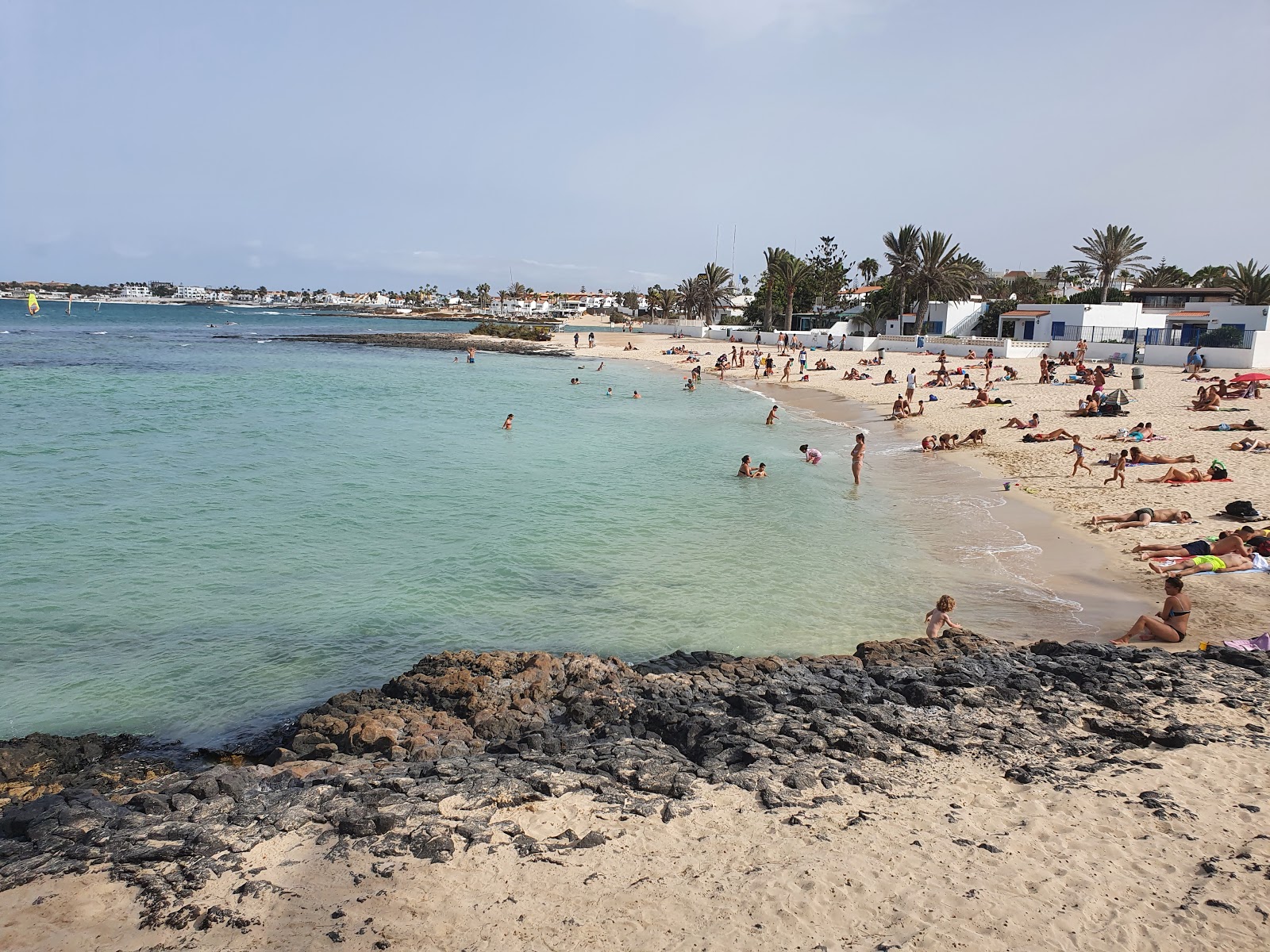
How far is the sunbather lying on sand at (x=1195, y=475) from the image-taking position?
17.2 m

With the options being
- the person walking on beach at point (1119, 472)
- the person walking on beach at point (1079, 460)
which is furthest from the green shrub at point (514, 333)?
the person walking on beach at point (1119, 472)

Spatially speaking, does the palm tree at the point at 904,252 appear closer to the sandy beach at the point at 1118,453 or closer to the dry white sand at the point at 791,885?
the sandy beach at the point at 1118,453

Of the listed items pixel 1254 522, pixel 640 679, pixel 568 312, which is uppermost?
pixel 568 312

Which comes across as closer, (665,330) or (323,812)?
(323,812)

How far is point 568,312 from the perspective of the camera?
513ft

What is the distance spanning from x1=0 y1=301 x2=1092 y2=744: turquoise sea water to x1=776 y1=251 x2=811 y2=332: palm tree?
122ft

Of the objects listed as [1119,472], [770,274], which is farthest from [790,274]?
[1119,472]

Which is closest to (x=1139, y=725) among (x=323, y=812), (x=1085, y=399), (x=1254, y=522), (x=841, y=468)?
(x=323, y=812)

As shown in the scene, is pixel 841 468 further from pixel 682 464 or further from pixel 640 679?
pixel 640 679

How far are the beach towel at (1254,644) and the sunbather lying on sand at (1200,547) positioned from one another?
3330mm

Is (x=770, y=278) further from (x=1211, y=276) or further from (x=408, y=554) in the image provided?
(x=408, y=554)

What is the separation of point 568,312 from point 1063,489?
143m

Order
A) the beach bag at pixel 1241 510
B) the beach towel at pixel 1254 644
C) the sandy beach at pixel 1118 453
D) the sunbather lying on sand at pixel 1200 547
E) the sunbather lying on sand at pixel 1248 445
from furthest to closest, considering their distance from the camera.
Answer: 1. the sunbather lying on sand at pixel 1248 445
2. the beach bag at pixel 1241 510
3. the sunbather lying on sand at pixel 1200 547
4. the sandy beach at pixel 1118 453
5. the beach towel at pixel 1254 644

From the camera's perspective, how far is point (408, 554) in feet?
47.3
